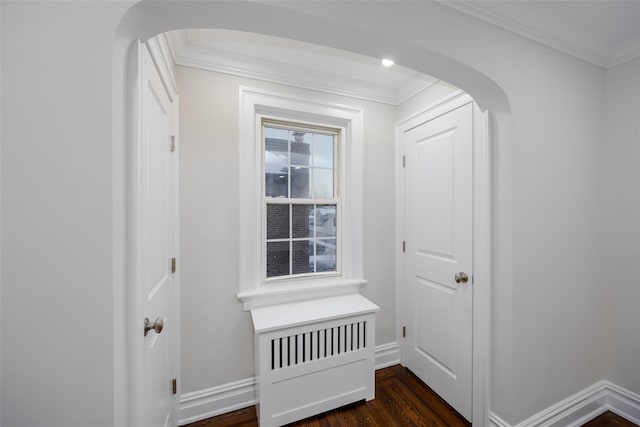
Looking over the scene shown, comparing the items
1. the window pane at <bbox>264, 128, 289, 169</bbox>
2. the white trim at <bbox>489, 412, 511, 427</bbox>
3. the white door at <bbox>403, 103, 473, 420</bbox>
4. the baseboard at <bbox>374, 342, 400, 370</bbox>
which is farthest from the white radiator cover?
the window pane at <bbox>264, 128, 289, 169</bbox>

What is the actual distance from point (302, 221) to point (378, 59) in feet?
4.21

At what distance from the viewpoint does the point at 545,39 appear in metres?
1.47

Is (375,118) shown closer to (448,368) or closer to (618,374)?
(448,368)

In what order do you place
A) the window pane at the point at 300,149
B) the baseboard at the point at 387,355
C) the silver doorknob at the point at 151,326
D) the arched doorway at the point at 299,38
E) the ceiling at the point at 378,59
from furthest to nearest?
the baseboard at the point at 387,355
the window pane at the point at 300,149
the ceiling at the point at 378,59
the silver doorknob at the point at 151,326
the arched doorway at the point at 299,38

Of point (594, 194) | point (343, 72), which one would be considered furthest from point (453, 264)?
point (343, 72)

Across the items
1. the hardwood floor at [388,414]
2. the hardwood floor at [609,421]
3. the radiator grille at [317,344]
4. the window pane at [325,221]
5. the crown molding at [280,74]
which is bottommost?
the hardwood floor at [388,414]

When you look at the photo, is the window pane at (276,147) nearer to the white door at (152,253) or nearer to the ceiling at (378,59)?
the ceiling at (378,59)

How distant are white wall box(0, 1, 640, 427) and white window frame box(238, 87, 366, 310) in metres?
0.85

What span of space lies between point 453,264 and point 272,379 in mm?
1446

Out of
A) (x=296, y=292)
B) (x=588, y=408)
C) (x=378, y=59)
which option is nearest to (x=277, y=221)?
(x=296, y=292)

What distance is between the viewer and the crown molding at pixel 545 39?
1.22 m

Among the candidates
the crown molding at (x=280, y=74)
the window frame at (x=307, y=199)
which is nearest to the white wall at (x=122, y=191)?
the crown molding at (x=280, y=74)

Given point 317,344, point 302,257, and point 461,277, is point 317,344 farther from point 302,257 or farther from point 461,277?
point 461,277

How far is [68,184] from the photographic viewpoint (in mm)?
692
